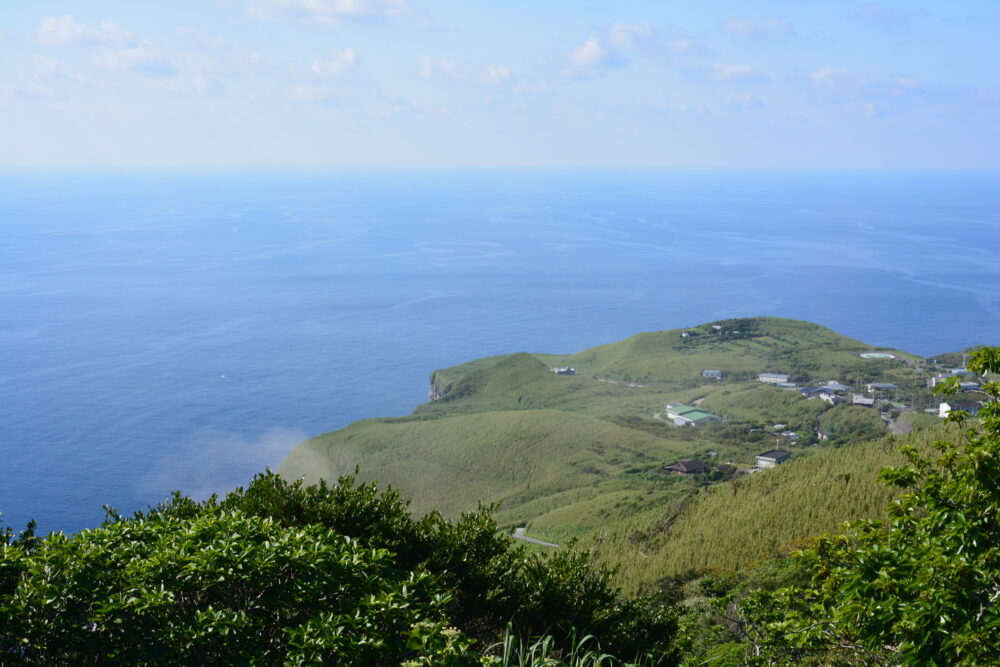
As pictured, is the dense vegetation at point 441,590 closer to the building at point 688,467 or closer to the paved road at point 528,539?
the paved road at point 528,539

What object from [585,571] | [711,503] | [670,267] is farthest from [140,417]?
[670,267]

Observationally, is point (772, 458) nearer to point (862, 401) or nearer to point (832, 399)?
point (862, 401)

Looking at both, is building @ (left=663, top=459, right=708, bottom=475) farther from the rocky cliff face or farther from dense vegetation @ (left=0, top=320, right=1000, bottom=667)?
the rocky cliff face

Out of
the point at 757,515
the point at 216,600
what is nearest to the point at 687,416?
the point at 757,515

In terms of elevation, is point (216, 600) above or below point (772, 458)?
above

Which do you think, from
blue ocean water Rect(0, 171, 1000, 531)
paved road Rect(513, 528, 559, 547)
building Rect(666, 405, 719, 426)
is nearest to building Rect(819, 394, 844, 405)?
building Rect(666, 405, 719, 426)

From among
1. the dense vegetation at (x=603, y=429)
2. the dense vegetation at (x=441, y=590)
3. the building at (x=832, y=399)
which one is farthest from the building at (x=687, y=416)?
the dense vegetation at (x=441, y=590)
